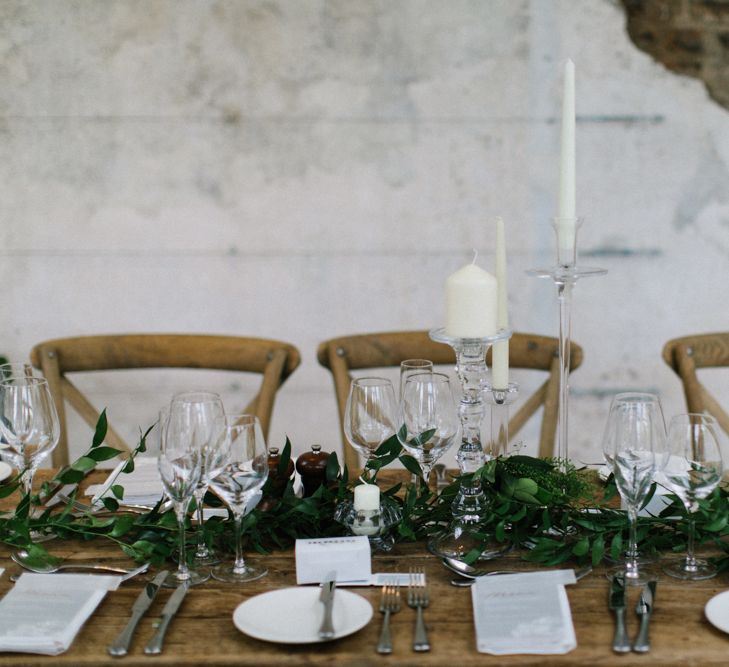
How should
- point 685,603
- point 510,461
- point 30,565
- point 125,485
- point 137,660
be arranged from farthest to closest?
point 125,485 → point 510,461 → point 30,565 → point 685,603 → point 137,660

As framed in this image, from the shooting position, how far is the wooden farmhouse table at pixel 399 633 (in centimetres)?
94

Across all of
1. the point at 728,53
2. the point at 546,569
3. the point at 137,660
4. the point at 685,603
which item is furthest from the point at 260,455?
the point at 728,53

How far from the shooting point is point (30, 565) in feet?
3.80

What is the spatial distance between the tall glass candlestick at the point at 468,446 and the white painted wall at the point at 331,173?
1395 millimetres

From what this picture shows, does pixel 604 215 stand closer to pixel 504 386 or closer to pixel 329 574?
pixel 504 386

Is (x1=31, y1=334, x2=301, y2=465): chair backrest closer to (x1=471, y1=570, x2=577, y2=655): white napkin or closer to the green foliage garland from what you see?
the green foliage garland

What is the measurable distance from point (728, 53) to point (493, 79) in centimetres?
64

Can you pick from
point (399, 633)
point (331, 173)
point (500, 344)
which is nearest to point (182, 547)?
point (399, 633)

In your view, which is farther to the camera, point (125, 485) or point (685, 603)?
point (125, 485)

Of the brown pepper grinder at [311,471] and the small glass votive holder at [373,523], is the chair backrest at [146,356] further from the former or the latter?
the small glass votive holder at [373,523]

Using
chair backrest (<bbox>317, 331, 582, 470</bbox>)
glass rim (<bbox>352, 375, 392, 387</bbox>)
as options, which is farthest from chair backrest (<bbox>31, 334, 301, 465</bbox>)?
glass rim (<bbox>352, 375, 392, 387</bbox>)

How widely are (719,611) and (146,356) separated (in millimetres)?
1440

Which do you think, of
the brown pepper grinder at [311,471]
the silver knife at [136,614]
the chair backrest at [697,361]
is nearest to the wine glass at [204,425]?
the silver knife at [136,614]

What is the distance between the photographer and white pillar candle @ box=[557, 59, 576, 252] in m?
1.20
